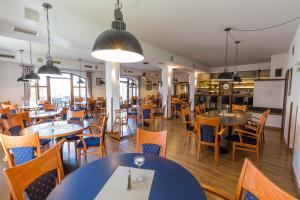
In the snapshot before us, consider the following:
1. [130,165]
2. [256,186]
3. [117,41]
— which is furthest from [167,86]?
[256,186]

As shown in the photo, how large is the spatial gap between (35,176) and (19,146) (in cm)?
101

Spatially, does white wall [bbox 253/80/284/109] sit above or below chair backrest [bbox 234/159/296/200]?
above

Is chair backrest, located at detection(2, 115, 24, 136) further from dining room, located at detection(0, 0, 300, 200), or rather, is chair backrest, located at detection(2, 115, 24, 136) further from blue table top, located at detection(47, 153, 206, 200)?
blue table top, located at detection(47, 153, 206, 200)

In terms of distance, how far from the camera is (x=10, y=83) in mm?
6891

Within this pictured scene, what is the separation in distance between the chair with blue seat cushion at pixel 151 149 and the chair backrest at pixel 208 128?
1.40 meters

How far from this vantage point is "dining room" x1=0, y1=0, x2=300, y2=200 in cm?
118

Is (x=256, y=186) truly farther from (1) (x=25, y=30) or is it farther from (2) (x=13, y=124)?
(2) (x=13, y=124)

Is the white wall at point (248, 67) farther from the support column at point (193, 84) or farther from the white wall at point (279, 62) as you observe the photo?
the white wall at point (279, 62)

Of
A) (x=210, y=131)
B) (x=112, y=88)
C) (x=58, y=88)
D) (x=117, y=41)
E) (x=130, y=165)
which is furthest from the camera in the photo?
(x=58, y=88)

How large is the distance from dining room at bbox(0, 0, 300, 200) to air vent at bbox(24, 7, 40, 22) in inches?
0.6

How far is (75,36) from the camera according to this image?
10.1 ft

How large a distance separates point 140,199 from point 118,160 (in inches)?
23.4

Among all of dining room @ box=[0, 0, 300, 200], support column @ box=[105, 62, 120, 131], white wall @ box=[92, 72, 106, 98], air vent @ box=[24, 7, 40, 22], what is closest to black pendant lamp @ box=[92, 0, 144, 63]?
dining room @ box=[0, 0, 300, 200]

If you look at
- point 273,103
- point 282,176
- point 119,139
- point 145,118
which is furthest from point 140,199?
point 273,103
